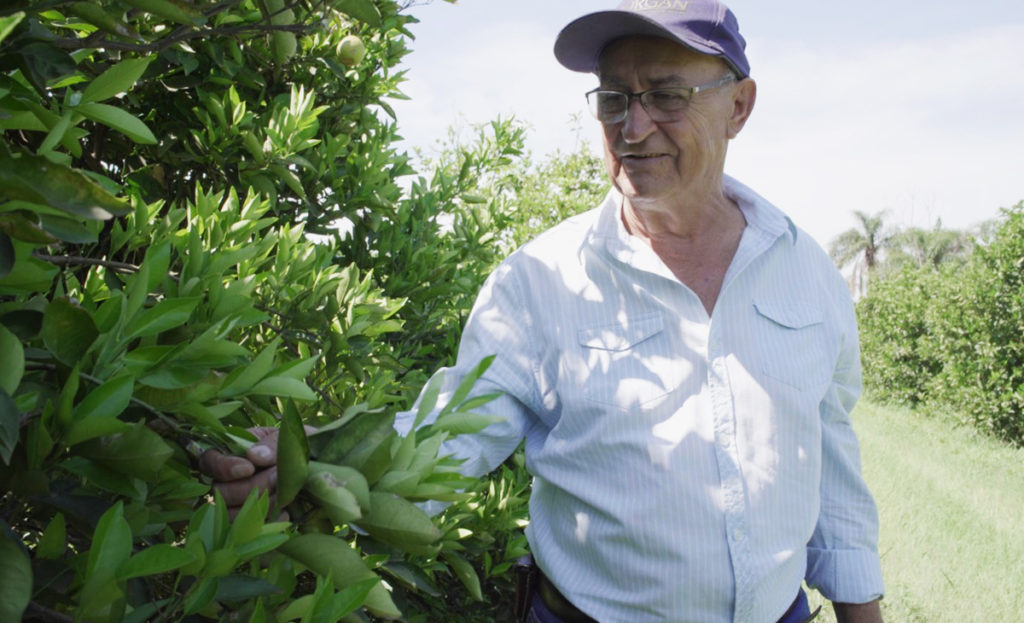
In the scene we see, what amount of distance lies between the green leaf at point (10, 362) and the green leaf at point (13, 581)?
5.2 inches

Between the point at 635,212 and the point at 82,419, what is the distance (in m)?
1.70

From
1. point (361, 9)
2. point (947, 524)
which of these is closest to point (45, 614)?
point (361, 9)

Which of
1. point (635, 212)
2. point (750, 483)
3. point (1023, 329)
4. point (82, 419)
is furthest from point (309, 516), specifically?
point (1023, 329)

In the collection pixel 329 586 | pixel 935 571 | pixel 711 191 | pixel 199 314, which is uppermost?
pixel 711 191

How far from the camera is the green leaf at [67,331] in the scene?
812 mm

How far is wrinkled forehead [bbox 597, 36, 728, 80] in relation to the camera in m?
2.15

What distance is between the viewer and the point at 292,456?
2.78 feet

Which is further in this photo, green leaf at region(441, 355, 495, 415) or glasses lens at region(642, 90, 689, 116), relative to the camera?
glasses lens at region(642, 90, 689, 116)

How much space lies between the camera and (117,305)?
90 cm

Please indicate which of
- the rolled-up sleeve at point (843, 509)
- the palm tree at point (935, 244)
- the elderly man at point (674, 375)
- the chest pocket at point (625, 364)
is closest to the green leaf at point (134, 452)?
the elderly man at point (674, 375)

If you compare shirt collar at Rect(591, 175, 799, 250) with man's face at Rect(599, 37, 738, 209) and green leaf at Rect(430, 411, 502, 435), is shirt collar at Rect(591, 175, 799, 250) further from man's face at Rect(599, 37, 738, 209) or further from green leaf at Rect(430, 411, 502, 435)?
green leaf at Rect(430, 411, 502, 435)

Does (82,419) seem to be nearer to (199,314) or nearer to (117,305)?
(117,305)

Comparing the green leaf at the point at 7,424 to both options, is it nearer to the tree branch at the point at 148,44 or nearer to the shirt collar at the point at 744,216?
the tree branch at the point at 148,44

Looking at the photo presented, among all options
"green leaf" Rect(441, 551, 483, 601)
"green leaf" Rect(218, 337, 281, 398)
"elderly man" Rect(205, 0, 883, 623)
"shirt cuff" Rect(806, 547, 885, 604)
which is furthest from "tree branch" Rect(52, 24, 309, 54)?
"shirt cuff" Rect(806, 547, 885, 604)
